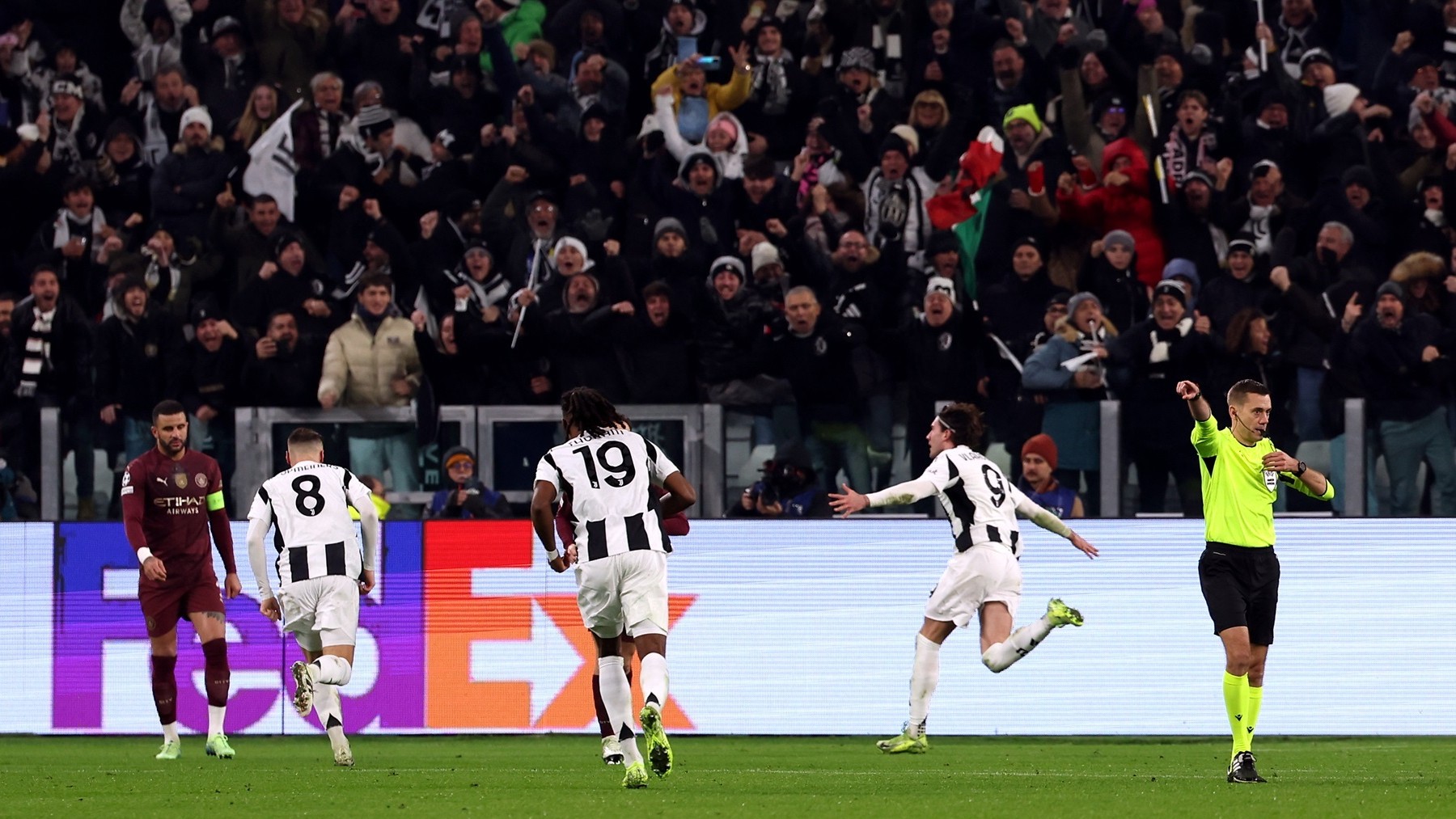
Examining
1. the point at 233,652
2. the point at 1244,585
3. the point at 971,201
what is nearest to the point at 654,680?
the point at 1244,585

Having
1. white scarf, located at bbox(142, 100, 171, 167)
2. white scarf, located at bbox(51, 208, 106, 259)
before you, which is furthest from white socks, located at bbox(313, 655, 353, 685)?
white scarf, located at bbox(142, 100, 171, 167)

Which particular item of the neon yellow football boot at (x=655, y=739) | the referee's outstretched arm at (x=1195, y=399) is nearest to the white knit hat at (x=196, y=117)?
the neon yellow football boot at (x=655, y=739)

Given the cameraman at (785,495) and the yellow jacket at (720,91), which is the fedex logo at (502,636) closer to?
the cameraman at (785,495)

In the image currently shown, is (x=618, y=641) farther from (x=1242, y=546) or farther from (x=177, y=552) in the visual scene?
(x=177, y=552)

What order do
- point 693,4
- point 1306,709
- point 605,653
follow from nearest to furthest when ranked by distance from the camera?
point 605,653
point 1306,709
point 693,4

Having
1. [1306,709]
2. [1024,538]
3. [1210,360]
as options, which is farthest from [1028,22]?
[1306,709]

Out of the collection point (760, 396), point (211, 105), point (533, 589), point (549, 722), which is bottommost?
point (549, 722)

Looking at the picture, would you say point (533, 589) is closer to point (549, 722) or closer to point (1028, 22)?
point (549, 722)

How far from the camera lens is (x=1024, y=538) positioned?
14430mm

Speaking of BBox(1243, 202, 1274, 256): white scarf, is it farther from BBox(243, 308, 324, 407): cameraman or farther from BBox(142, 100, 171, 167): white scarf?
BBox(142, 100, 171, 167): white scarf

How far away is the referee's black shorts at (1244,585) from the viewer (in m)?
9.90

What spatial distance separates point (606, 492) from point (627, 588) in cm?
46

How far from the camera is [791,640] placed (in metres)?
14.5

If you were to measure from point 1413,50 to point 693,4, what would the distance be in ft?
20.8
